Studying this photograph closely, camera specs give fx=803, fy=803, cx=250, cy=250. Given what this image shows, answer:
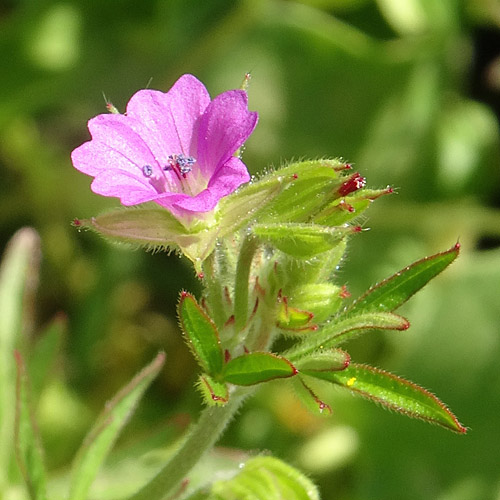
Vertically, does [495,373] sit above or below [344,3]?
below

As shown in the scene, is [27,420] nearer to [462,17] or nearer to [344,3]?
[344,3]

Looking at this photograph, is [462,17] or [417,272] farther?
[462,17]

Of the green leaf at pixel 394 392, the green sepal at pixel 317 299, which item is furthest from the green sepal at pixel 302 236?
the green leaf at pixel 394 392

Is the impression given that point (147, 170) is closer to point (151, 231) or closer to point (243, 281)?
point (151, 231)

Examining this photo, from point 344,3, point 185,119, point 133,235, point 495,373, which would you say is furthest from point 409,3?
point 133,235

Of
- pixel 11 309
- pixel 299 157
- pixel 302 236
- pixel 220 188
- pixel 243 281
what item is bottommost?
pixel 11 309

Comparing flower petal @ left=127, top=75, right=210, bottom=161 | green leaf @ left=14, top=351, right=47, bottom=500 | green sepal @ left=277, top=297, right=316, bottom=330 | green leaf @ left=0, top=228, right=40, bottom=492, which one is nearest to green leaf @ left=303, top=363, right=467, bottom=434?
green sepal @ left=277, top=297, right=316, bottom=330

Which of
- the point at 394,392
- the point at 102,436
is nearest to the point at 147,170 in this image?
the point at 394,392
